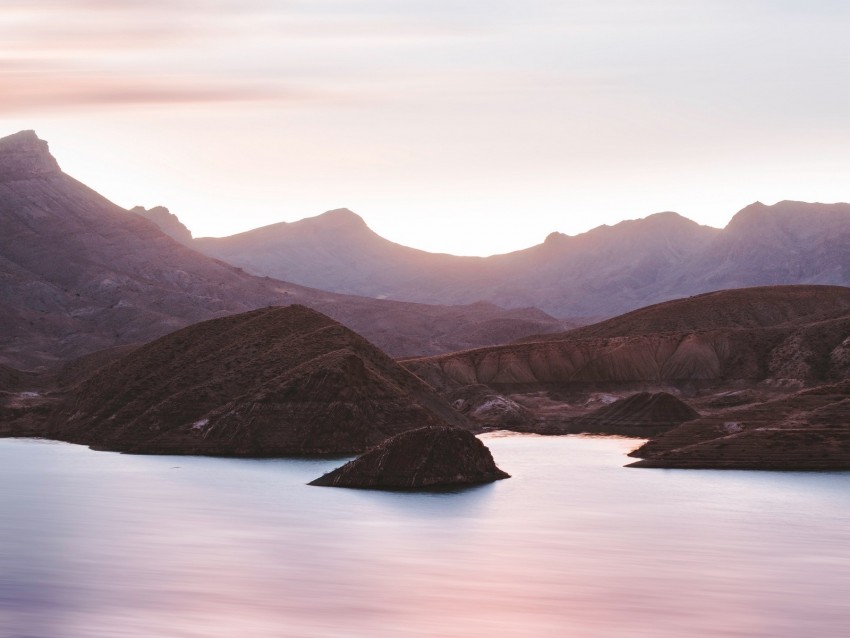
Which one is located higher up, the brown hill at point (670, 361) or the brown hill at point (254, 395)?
the brown hill at point (670, 361)

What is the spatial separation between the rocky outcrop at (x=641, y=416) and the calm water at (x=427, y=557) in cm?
4627

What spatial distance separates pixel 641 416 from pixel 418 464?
72.9m

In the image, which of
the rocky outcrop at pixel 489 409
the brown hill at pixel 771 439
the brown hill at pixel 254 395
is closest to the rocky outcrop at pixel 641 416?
the rocky outcrop at pixel 489 409

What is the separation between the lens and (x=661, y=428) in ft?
443

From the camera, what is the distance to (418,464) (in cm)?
7219

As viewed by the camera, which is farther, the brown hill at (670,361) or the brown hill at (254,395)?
the brown hill at (670,361)

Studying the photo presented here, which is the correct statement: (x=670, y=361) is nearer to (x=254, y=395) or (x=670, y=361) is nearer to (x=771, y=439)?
(x=771, y=439)

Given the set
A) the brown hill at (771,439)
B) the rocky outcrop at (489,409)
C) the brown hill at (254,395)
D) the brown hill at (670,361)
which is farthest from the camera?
the brown hill at (670,361)

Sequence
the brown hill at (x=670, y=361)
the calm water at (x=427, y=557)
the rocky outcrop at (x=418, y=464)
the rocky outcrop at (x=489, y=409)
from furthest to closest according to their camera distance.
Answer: the brown hill at (x=670, y=361) < the rocky outcrop at (x=489, y=409) < the rocky outcrop at (x=418, y=464) < the calm water at (x=427, y=557)

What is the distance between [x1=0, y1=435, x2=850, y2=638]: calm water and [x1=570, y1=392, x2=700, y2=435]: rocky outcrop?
4627cm

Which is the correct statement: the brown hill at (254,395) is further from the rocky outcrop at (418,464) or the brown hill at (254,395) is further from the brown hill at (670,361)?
the brown hill at (670,361)

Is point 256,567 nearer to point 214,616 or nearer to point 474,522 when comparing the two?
point 214,616

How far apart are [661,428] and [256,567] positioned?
92.6 meters

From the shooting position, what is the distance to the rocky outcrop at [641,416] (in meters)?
136
